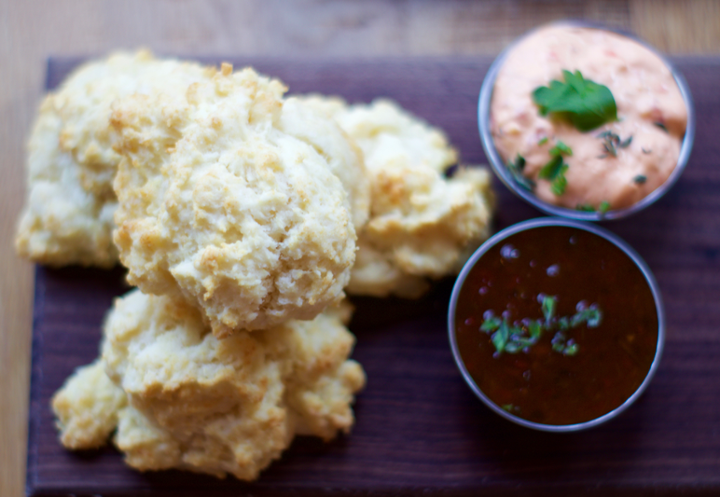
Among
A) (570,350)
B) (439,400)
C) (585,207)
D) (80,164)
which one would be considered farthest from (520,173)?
(80,164)

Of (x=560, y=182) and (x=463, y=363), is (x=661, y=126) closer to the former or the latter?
(x=560, y=182)

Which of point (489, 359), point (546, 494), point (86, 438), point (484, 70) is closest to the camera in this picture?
point (489, 359)

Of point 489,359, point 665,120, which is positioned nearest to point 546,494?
point 489,359

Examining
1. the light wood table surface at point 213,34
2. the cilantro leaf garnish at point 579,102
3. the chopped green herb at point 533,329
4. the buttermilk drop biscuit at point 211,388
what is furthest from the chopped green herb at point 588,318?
the light wood table surface at point 213,34

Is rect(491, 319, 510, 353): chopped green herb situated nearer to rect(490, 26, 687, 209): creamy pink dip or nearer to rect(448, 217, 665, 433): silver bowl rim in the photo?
rect(448, 217, 665, 433): silver bowl rim

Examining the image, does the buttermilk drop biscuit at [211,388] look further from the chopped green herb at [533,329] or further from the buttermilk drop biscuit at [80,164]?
the chopped green herb at [533,329]

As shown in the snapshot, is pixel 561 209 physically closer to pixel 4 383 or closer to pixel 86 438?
pixel 86 438
